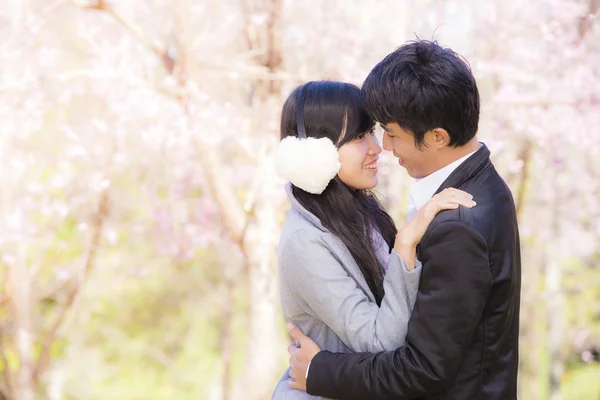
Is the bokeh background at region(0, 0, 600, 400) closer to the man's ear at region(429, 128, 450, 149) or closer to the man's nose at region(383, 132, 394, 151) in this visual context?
the man's nose at region(383, 132, 394, 151)

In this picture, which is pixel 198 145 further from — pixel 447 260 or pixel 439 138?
pixel 447 260

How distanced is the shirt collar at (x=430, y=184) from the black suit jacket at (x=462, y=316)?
5 centimetres

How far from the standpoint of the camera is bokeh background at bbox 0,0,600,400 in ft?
16.7

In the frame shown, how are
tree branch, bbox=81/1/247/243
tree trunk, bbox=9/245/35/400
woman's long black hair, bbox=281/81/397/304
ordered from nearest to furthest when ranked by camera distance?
woman's long black hair, bbox=281/81/397/304 → tree branch, bbox=81/1/247/243 → tree trunk, bbox=9/245/35/400

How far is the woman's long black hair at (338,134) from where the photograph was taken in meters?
1.92

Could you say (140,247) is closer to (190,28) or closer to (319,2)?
(319,2)

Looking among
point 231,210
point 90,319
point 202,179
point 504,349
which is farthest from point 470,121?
point 90,319

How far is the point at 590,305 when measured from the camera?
12.3 metres

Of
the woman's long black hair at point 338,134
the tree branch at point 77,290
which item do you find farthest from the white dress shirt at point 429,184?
the tree branch at point 77,290

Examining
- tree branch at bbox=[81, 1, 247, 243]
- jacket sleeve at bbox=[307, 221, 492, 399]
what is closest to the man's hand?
jacket sleeve at bbox=[307, 221, 492, 399]

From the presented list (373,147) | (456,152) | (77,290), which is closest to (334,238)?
(373,147)

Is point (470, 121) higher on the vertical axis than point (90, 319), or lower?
higher

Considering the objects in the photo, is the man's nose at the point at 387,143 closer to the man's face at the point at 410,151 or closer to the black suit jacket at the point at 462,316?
the man's face at the point at 410,151

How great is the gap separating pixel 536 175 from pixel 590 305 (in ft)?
16.7
